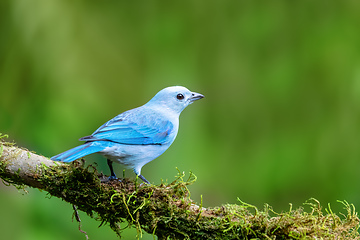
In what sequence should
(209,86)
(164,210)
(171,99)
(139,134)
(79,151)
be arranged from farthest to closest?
(209,86), (171,99), (139,134), (79,151), (164,210)

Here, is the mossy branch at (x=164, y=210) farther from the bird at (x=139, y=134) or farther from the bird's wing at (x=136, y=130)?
the bird's wing at (x=136, y=130)

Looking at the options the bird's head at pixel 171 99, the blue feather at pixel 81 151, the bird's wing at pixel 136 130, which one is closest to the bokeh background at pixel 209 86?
the bird's head at pixel 171 99

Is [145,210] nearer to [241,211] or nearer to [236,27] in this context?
[241,211]

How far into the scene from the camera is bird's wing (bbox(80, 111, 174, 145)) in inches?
138

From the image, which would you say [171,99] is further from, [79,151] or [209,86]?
[209,86]

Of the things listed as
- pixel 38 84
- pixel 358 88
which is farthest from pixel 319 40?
pixel 38 84

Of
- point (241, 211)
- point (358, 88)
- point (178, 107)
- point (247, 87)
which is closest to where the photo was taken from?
point (241, 211)

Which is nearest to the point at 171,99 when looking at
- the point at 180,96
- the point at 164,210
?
the point at 180,96

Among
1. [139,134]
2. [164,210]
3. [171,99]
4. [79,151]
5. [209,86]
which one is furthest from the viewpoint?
[209,86]

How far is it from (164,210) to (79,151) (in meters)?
0.71

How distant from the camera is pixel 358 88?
5578 millimetres

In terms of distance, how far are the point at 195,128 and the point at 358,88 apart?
6.75 feet

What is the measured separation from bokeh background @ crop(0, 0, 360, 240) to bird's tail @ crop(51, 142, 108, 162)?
2133mm

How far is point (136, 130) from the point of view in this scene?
3701 millimetres
